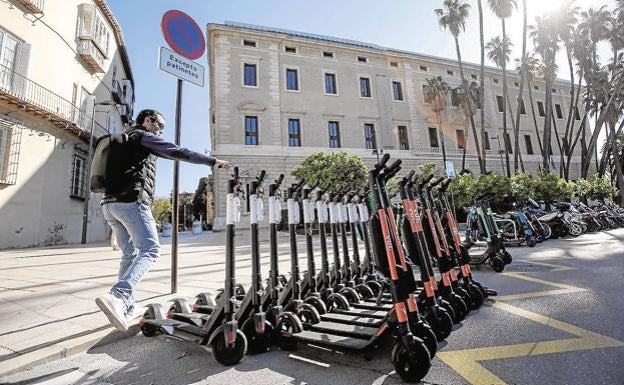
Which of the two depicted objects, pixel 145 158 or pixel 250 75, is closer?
pixel 145 158

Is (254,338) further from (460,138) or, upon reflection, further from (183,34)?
(460,138)

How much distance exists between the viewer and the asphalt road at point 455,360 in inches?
77.4

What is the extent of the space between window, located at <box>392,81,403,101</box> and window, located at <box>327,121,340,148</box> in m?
7.22

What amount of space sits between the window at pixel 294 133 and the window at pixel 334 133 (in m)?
2.76

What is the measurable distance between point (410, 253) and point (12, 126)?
14.9 metres

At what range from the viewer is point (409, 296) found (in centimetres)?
206

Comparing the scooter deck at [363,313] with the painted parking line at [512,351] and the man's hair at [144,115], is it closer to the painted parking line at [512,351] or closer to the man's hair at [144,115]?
the painted parking line at [512,351]

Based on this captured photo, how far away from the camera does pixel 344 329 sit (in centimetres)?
239

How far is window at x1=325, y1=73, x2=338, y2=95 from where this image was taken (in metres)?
29.0

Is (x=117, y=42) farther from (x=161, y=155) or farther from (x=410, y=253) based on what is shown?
(x=410, y=253)

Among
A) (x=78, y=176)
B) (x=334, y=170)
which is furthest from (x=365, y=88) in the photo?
(x=78, y=176)

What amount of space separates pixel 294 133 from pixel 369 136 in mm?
7049

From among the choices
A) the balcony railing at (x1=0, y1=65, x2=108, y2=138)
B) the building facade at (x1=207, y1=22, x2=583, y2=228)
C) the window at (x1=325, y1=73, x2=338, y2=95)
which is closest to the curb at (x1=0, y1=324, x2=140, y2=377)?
the balcony railing at (x1=0, y1=65, x2=108, y2=138)

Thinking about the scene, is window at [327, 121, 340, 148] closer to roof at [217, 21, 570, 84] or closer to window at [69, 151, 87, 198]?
roof at [217, 21, 570, 84]
